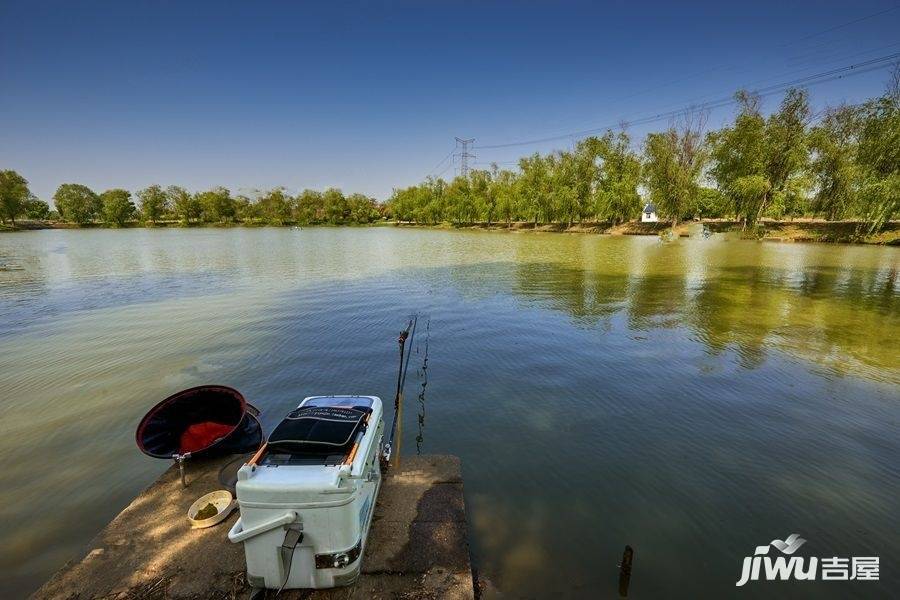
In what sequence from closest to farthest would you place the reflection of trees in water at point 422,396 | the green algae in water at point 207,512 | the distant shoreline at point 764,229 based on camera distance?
1. the green algae in water at point 207,512
2. the reflection of trees in water at point 422,396
3. the distant shoreline at point 764,229

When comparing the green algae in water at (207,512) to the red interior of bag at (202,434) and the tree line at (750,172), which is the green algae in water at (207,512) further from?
the tree line at (750,172)

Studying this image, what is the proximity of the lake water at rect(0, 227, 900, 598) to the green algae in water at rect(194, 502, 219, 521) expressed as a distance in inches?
99.9

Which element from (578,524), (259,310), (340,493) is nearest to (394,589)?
(340,493)

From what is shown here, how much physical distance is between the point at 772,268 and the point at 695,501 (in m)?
44.8

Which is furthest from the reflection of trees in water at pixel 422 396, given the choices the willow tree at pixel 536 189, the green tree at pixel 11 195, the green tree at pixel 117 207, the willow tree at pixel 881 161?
the green tree at pixel 117 207

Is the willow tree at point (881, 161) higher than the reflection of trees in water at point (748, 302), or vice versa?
the willow tree at point (881, 161)

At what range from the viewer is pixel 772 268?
4284cm

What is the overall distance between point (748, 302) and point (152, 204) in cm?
22424

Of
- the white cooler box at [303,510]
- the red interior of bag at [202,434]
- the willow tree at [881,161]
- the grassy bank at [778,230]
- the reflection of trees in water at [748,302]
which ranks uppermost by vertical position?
the willow tree at [881,161]

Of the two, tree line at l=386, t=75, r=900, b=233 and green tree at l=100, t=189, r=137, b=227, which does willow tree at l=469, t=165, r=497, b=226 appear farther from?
green tree at l=100, t=189, r=137, b=227

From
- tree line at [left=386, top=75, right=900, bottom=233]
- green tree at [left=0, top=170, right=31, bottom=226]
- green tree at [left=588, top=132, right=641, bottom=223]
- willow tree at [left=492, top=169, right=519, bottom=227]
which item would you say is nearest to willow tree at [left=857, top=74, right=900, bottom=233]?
tree line at [left=386, top=75, right=900, bottom=233]

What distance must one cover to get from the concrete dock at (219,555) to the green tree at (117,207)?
213m

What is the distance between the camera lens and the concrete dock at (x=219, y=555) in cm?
647

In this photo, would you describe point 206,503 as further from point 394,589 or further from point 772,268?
point 772,268
